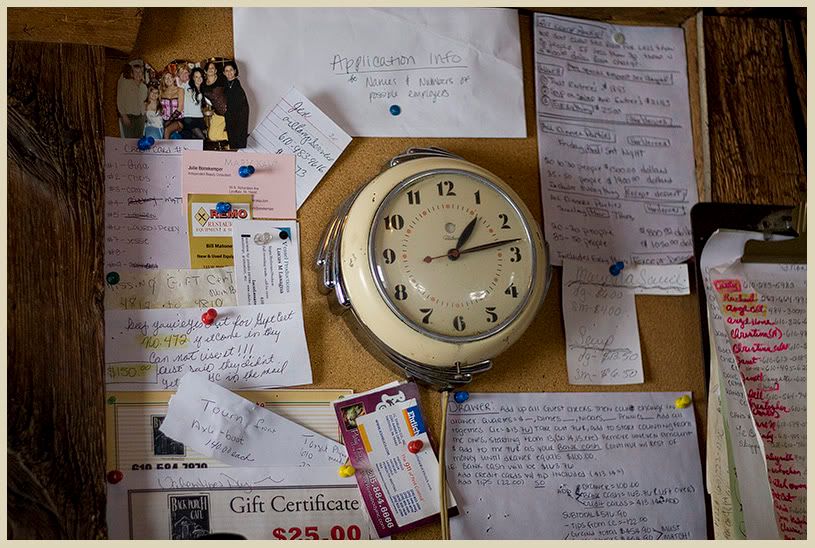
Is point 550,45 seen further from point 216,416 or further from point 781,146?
point 216,416

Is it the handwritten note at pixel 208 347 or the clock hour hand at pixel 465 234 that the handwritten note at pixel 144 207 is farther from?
the clock hour hand at pixel 465 234

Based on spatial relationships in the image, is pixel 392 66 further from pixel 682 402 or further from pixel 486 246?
pixel 682 402

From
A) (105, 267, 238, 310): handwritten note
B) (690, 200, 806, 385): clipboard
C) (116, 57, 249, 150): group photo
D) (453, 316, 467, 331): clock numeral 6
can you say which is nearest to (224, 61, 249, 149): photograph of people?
(116, 57, 249, 150): group photo

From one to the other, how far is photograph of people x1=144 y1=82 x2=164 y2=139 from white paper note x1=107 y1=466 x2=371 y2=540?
0.52 metres

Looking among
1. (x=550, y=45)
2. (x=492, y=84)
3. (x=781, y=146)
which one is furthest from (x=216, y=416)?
(x=781, y=146)

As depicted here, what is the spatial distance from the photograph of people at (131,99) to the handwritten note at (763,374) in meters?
0.96

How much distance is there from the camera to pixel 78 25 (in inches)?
50.6

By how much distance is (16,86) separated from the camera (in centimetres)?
124

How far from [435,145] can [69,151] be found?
1.88ft

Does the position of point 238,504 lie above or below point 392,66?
below

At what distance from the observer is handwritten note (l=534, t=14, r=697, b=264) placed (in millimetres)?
1476

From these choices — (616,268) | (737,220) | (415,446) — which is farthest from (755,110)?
(415,446)

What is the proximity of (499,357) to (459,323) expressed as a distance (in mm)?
184

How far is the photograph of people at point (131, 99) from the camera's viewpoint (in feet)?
4.41
